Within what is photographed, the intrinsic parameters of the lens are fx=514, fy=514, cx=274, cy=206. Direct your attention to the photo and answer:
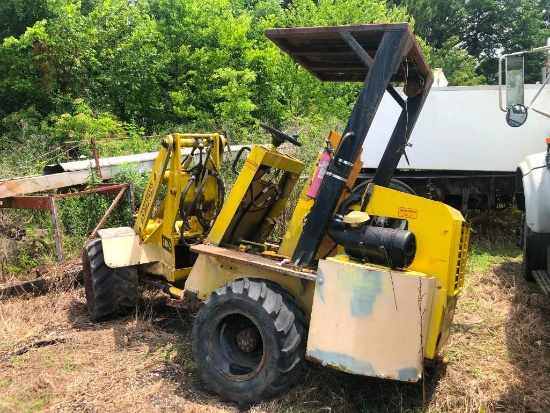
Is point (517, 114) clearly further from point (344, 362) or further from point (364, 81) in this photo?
point (344, 362)

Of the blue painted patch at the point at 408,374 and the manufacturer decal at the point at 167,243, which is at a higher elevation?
the manufacturer decal at the point at 167,243

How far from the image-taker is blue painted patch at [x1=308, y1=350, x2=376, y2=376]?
3.30m

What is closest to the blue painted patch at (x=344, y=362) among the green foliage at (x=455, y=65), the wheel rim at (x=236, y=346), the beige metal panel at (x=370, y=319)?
the beige metal panel at (x=370, y=319)

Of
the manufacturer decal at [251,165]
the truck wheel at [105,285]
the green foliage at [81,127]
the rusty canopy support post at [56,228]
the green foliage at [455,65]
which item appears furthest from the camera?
the green foliage at [455,65]

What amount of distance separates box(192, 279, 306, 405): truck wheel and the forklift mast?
15.7 inches

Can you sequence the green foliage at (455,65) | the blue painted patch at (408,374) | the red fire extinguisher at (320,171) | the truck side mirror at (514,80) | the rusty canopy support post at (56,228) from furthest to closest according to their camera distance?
the green foliage at (455,65), the rusty canopy support post at (56,228), the truck side mirror at (514,80), the red fire extinguisher at (320,171), the blue painted patch at (408,374)

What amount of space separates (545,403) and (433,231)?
1.43 meters

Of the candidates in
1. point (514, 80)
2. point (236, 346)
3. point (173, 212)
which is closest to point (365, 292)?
point (236, 346)

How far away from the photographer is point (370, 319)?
3.30 meters

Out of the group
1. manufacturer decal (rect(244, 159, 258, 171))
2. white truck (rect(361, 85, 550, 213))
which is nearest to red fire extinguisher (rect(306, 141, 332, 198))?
manufacturer decal (rect(244, 159, 258, 171))

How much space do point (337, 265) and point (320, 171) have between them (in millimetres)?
793

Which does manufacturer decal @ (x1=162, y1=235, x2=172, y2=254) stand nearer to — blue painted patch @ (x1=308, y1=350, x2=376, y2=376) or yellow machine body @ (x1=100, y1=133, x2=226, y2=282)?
yellow machine body @ (x1=100, y1=133, x2=226, y2=282)

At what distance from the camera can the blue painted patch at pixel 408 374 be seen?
126 inches

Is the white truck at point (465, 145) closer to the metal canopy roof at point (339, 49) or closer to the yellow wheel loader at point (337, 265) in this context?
the metal canopy roof at point (339, 49)
